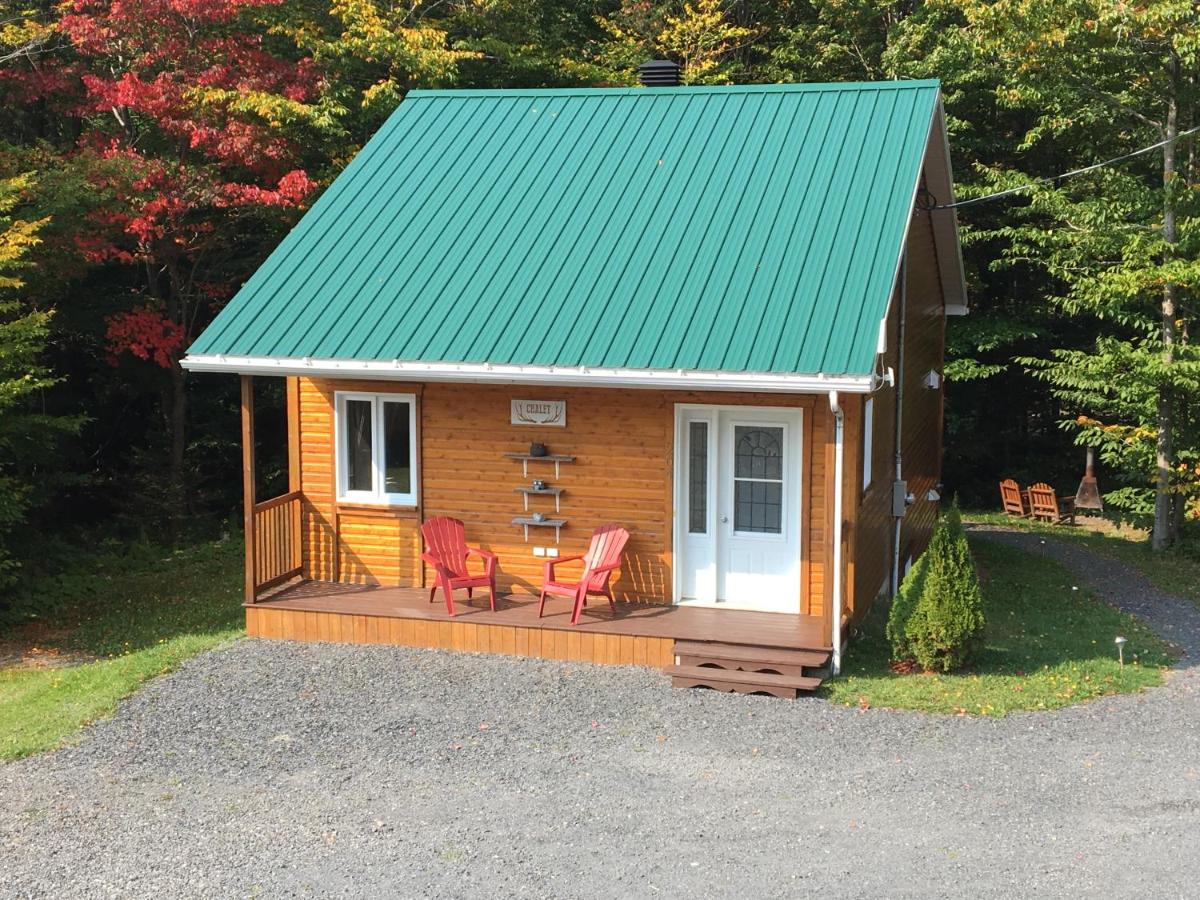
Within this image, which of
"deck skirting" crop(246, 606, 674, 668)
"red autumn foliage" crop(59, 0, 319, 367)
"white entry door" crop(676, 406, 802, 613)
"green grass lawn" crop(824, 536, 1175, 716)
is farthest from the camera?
"red autumn foliage" crop(59, 0, 319, 367)

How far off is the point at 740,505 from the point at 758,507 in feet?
0.58

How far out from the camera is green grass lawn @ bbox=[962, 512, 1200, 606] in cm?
1703

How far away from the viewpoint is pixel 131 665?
1199 centimetres

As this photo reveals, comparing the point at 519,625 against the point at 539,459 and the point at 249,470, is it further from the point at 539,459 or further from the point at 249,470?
the point at 249,470

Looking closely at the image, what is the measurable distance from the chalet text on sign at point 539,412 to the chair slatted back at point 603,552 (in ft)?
3.86

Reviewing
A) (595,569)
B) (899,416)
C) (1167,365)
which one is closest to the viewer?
(595,569)

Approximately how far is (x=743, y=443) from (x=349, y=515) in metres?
4.25

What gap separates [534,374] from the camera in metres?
11.6

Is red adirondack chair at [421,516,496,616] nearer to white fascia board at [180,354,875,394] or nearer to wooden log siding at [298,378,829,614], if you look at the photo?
wooden log siding at [298,378,829,614]

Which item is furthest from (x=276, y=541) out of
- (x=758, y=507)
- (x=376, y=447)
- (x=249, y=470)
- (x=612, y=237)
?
(x=758, y=507)

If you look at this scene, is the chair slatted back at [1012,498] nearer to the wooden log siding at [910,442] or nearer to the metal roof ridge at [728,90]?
the wooden log siding at [910,442]

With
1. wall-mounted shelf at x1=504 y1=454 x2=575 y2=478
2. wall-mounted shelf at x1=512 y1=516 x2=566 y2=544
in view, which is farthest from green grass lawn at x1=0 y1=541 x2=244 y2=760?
wall-mounted shelf at x1=504 y1=454 x2=575 y2=478

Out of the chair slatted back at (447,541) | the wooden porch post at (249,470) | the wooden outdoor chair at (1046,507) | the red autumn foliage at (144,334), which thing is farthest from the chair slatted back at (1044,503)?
the wooden porch post at (249,470)

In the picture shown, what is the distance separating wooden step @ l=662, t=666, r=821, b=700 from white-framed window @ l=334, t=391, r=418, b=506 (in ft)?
12.1
